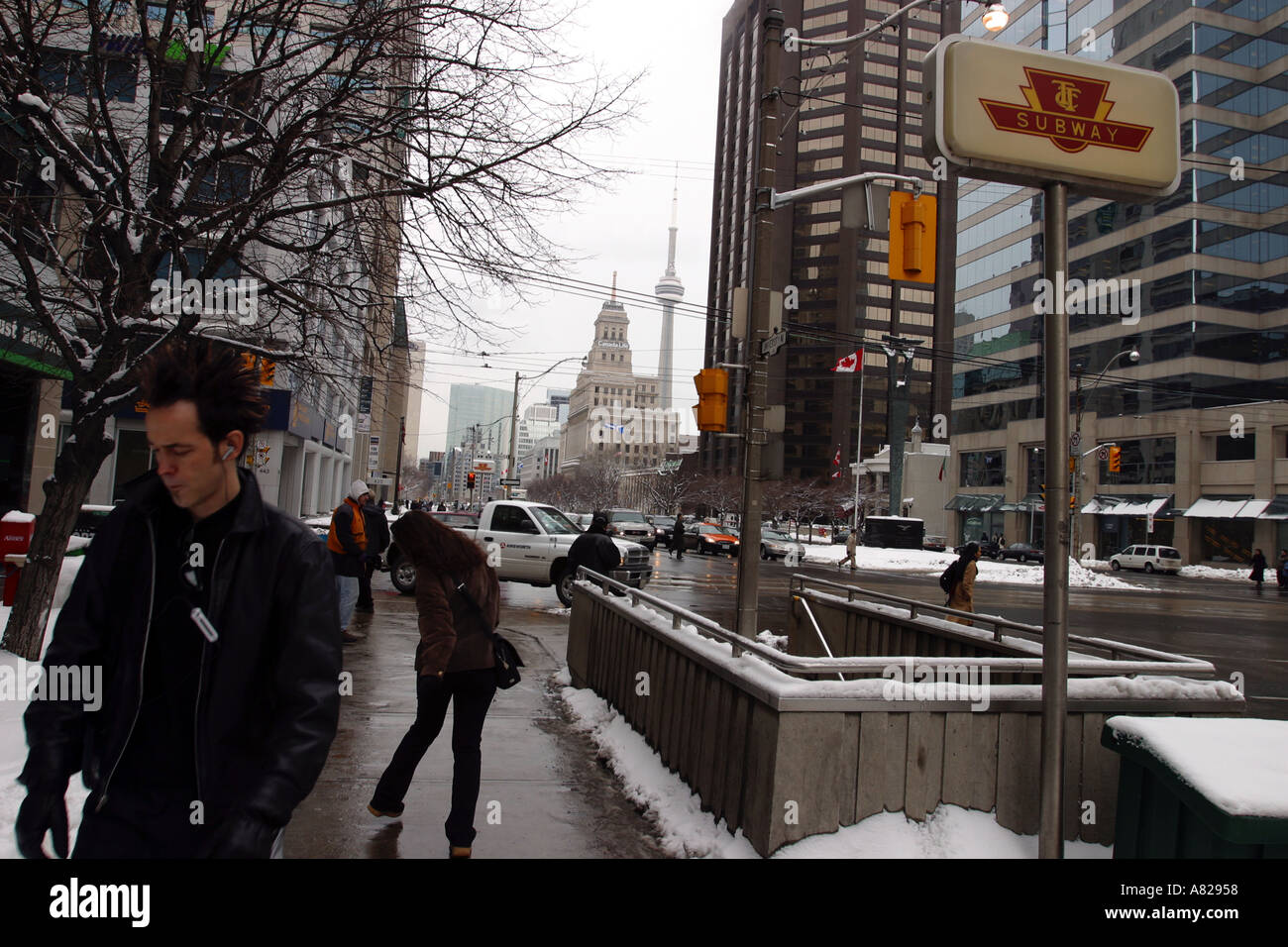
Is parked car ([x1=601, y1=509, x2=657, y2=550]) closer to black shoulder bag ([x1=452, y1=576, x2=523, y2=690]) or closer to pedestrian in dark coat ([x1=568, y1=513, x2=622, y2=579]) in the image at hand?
pedestrian in dark coat ([x1=568, y1=513, x2=622, y2=579])

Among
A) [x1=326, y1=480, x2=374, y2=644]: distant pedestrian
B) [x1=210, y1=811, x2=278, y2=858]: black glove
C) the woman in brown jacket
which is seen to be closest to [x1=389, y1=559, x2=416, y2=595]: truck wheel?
[x1=326, y1=480, x2=374, y2=644]: distant pedestrian

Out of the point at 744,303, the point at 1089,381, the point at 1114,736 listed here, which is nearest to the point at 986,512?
the point at 1089,381

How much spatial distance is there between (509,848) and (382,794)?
82 centimetres

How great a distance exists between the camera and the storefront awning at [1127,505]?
51.4 metres

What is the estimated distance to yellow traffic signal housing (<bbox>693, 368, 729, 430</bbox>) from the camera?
9602mm

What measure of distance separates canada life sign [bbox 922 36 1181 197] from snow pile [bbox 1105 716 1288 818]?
2358 millimetres

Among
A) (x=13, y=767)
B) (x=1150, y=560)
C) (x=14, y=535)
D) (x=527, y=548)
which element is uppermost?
(x=14, y=535)

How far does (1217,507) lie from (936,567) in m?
22.5

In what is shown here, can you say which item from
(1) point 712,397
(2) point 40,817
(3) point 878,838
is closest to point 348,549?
(1) point 712,397

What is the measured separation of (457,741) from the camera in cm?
441

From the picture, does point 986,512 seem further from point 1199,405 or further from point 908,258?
point 908,258

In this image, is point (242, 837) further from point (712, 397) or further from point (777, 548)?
point (777, 548)

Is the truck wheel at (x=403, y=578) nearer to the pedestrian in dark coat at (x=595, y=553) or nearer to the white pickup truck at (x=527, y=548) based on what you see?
the white pickup truck at (x=527, y=548)

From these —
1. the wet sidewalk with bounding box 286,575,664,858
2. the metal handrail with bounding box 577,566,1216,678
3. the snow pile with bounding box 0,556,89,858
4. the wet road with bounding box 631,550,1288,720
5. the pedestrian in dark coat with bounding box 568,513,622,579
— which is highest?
the pedestrian in dark coat with bounding box 568,513,622,579
